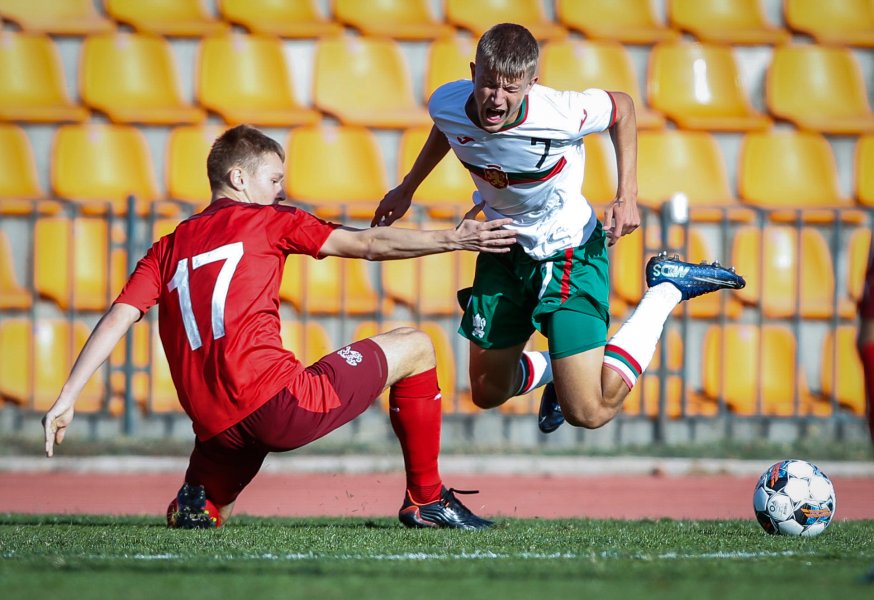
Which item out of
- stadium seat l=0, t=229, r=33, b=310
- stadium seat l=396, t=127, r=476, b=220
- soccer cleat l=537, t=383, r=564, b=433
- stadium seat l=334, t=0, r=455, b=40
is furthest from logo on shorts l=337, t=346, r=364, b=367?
stadium seat l=334, t=0, r=455, b=40

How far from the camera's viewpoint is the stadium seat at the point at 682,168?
10.0 m

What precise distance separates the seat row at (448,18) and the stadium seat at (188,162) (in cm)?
95

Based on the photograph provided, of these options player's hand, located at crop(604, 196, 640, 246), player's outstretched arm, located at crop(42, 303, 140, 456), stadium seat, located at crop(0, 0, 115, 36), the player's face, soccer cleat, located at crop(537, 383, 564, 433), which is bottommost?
soccer cleat, located at crop(537, 383, 564, 433)

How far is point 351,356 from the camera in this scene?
4.89m

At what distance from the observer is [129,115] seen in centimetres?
999

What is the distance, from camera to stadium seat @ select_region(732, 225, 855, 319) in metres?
9.69

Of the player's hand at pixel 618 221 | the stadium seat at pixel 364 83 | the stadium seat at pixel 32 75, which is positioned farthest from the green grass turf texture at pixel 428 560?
the stadium seat at pixel 32 75

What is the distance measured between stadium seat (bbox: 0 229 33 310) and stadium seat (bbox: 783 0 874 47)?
6.90 meters

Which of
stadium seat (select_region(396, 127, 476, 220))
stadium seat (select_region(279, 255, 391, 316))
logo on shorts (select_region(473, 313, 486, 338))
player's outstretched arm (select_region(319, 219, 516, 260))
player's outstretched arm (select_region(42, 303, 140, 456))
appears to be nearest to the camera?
player's outstretched arm (select_region(42, 303, 140, 456))

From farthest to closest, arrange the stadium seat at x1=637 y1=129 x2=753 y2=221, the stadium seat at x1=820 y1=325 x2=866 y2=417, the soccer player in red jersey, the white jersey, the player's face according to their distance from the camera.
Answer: the stadium seat at x1=637 y1=129 x2=753 y2=221 < the stadium seat at x1=820 y1=325 x2=866 y2=417 < the white jersey < the player's face < the soccer player in red jersey

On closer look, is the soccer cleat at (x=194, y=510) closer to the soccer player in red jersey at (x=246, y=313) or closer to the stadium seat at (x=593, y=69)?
the soccer player in red jersey at (x=246, y=313)

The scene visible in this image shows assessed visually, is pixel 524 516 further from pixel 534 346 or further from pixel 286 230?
pixel 534 346

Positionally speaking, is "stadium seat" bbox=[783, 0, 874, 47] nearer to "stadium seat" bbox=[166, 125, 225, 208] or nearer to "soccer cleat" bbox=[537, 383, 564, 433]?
"stadium seat" bbox=[166, 125, 225, 208]

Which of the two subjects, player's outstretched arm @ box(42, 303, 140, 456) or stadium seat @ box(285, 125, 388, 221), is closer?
player's outstretched arm @ box(42, 303, 140, 456)
